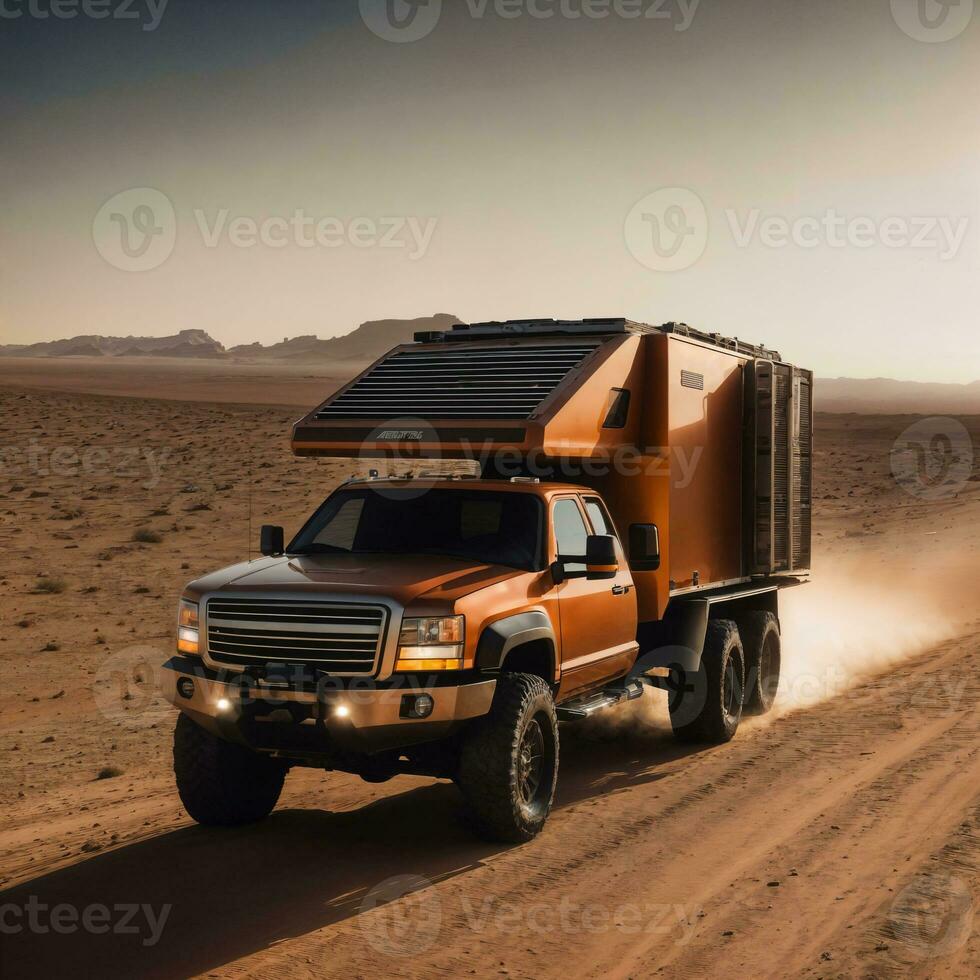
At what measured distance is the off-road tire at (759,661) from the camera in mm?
12594

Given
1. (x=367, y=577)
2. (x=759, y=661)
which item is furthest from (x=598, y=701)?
(x=759, y=661)

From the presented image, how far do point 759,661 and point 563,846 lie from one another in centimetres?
559

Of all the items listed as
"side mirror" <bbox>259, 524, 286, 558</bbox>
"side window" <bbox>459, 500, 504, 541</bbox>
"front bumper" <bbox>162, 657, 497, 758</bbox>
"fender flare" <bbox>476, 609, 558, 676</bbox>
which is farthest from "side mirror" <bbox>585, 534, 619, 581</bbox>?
"side mirror" <bbox>259, 524, 286, 558</bbox>

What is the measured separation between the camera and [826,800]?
8641mm

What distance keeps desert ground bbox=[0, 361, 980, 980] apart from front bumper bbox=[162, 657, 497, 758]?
832 millimetres

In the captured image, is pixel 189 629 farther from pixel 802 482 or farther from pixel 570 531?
pixel 802 482

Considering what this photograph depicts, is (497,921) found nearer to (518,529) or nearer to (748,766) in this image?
(518,529)

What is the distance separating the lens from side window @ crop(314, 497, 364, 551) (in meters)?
9.02

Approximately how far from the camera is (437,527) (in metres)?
8.70

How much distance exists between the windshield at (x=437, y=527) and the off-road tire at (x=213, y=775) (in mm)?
1565

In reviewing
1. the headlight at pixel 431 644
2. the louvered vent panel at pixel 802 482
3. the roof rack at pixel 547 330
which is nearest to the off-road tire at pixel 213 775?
the headlight at pixel 431 644

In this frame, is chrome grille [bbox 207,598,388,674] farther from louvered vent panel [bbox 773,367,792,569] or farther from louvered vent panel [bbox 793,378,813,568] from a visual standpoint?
louvered vent panel [bbox 793,378,813,568]

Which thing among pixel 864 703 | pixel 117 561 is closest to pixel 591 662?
pixel 864 703

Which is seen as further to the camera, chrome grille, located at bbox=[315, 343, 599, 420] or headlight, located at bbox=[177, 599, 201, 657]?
chrome grille, located at bbox=[315, 343, 599, 420]
